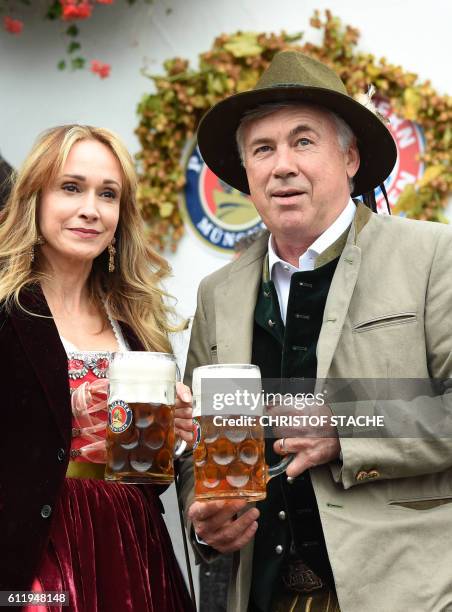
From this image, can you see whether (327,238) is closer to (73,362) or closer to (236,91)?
(73,362)

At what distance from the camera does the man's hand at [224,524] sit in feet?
7.43

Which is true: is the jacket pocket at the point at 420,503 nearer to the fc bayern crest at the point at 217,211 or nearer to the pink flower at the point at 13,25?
the fc bayern crest at the point at 217,211

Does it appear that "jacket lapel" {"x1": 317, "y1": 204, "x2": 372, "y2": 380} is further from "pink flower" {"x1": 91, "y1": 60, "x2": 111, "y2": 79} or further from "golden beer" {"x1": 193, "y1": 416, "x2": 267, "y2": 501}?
"pink flower" {"x1": 91, "y1": 60, "x2": 111, "y2": 79}

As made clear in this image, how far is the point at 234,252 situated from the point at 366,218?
6.19 ft

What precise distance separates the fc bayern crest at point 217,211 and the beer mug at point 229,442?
246cm

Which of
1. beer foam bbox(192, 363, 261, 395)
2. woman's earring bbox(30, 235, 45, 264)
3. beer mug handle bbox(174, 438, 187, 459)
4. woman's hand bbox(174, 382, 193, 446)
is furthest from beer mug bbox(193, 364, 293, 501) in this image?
woman's earring bbox(30, 235, 45, 264)

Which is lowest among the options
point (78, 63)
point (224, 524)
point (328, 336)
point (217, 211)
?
point (224, 524)

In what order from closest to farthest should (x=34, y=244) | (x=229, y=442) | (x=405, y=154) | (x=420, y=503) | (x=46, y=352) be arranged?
(x=229, y=442) < (x=420, y=503) < (x=46, y=352) < (x=34, y=244) < (x=405, y=154)

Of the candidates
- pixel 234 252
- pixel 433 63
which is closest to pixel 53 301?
pixel 234 252

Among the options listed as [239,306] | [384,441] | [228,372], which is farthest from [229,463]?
[239,306]

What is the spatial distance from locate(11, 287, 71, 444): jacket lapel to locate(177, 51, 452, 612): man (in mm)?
404

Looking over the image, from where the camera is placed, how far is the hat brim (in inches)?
104

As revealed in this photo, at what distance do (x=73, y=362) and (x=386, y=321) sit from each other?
84cm

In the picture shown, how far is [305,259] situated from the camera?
8.63ft
